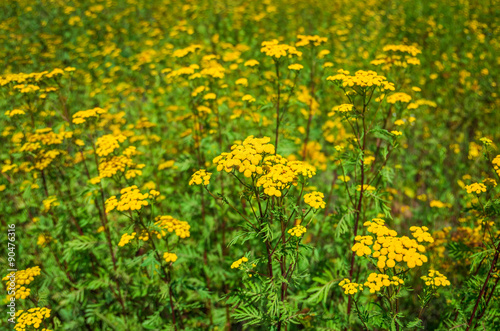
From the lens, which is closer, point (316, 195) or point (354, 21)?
point (316, 195)

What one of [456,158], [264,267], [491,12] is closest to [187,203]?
[264,267]

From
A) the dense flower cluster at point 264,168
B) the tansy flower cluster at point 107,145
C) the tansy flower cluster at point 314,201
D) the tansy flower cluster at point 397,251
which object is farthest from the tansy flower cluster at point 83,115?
the tansy flower cluster at point 397,251

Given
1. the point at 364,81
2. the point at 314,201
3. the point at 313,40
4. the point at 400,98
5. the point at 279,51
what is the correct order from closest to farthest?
the point at 314,201, the point at 364,81, the point at 279,51, the point at 400,98, the point at 313,40

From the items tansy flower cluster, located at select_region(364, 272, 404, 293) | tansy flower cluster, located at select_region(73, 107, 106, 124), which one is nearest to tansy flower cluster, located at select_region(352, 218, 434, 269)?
tansy flower cluster, located at select_region(364, 272, 404, 293)

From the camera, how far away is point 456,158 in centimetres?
723

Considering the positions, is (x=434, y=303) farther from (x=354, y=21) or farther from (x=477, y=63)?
(x=354, y=21)

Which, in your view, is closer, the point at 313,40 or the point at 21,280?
the point at 21,280

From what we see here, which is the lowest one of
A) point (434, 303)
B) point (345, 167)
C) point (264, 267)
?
point (434, 303)

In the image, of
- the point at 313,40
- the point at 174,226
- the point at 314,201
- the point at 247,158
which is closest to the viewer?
the point at 247,158

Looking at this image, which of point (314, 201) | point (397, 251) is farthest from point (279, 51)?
point (397, 251)

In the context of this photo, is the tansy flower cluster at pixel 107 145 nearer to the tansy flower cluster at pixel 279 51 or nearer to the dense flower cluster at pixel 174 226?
the dense flower cluster at pixel 174 226

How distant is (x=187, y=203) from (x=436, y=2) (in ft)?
45.8

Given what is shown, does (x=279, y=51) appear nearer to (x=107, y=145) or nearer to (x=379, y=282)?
(x=107, y=145)

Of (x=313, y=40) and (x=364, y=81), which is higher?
(x=313, y=40)
